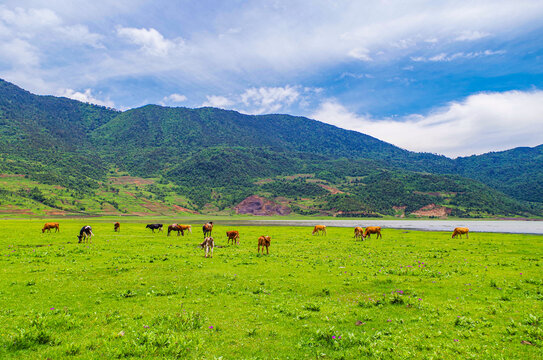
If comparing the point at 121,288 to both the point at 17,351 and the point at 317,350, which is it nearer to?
the point at 17,351

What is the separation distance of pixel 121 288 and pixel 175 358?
10.1 metres

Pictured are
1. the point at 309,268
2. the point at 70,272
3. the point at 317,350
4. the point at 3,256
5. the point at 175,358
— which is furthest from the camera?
the point at 3,256

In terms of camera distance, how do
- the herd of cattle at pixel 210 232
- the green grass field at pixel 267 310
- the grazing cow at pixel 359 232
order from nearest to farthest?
1. the green grass field at pixel 267 310
2. the herd of cattle at pixel 210 232
3. the grazing cow at pixel 359 232

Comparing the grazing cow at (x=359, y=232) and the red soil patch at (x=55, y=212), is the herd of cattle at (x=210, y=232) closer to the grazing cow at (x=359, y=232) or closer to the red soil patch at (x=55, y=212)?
the grazing cow at (x=359, y=232)

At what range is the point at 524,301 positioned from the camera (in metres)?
13.8

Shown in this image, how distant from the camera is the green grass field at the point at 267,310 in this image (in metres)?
9.33

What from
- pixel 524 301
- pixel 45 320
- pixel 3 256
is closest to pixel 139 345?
pixel 45 320

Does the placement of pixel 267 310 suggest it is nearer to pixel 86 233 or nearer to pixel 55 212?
pixel 86 233

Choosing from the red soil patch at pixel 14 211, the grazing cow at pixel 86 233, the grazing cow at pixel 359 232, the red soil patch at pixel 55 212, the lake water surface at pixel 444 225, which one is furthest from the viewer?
the red soil patch at pixel 55 212

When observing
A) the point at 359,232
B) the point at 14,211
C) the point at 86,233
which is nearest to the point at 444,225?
the point at 359,232

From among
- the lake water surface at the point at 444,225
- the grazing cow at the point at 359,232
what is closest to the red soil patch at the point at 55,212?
the lake water surface at the point at 444,225

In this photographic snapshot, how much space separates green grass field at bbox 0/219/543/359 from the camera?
9.33 metres

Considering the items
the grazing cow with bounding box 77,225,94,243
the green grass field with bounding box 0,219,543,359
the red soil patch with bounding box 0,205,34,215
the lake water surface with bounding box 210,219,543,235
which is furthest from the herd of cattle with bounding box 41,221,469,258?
the red soil patch with bounding box 0,205,34,215

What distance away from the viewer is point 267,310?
13.3 metres
